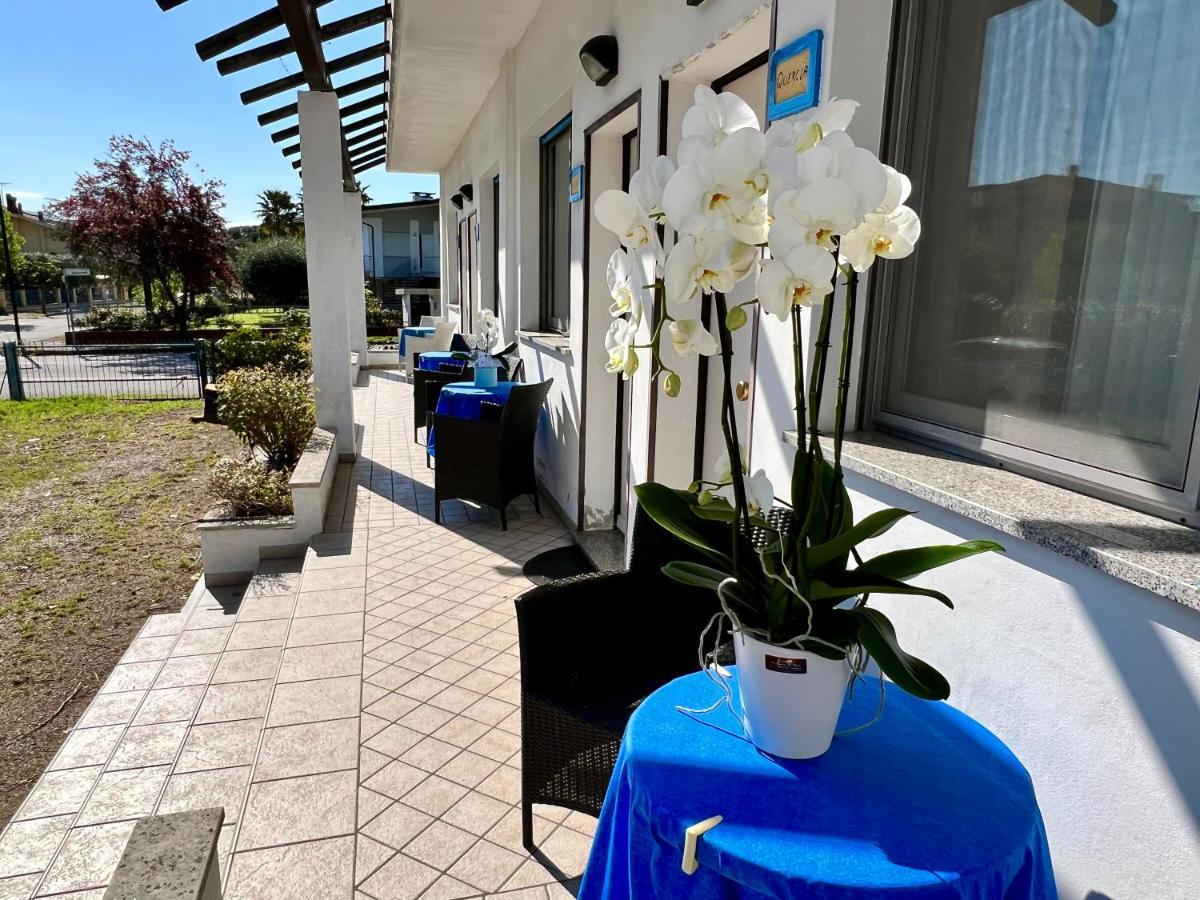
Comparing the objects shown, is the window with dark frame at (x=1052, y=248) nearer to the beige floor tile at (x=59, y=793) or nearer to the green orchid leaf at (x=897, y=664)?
the green orchid leaf at (x=897, y=664)

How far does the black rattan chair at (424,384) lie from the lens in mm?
7191

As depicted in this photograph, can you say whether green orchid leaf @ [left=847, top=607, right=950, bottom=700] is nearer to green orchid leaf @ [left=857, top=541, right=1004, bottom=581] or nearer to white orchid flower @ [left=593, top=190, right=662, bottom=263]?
green orchid leaf @ [left=857, top=541, right=1004, bottom=581]

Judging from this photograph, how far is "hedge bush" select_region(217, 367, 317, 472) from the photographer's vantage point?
564 centimetres

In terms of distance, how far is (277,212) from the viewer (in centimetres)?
4209

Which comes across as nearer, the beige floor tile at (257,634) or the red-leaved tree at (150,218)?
the beige floor tile at (257,634)

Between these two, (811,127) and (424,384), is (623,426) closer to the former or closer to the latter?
(424,384)

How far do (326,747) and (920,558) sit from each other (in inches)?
83.2

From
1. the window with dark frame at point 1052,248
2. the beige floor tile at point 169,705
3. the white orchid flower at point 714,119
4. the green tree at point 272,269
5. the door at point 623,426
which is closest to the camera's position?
the white orchid flower at point 714,119

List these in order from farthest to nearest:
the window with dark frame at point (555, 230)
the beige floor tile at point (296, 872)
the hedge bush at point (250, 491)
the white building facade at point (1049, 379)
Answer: the window with dark frame at point (555, 230) → the hedge bush at point (250, 491) → the beige floor tile at point (296, 872) → the white building facade at point (1049, 379)

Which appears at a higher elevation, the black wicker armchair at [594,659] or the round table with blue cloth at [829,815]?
the round table with blue cloth at [829,815]

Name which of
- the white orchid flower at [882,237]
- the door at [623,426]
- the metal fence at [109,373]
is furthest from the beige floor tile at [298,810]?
the metal fence at [109,373]

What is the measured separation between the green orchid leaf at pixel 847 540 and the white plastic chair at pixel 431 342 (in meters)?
10.9

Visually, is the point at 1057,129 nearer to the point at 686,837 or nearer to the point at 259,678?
the point at 686,837

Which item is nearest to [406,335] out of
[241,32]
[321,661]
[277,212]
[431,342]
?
[431,342]
